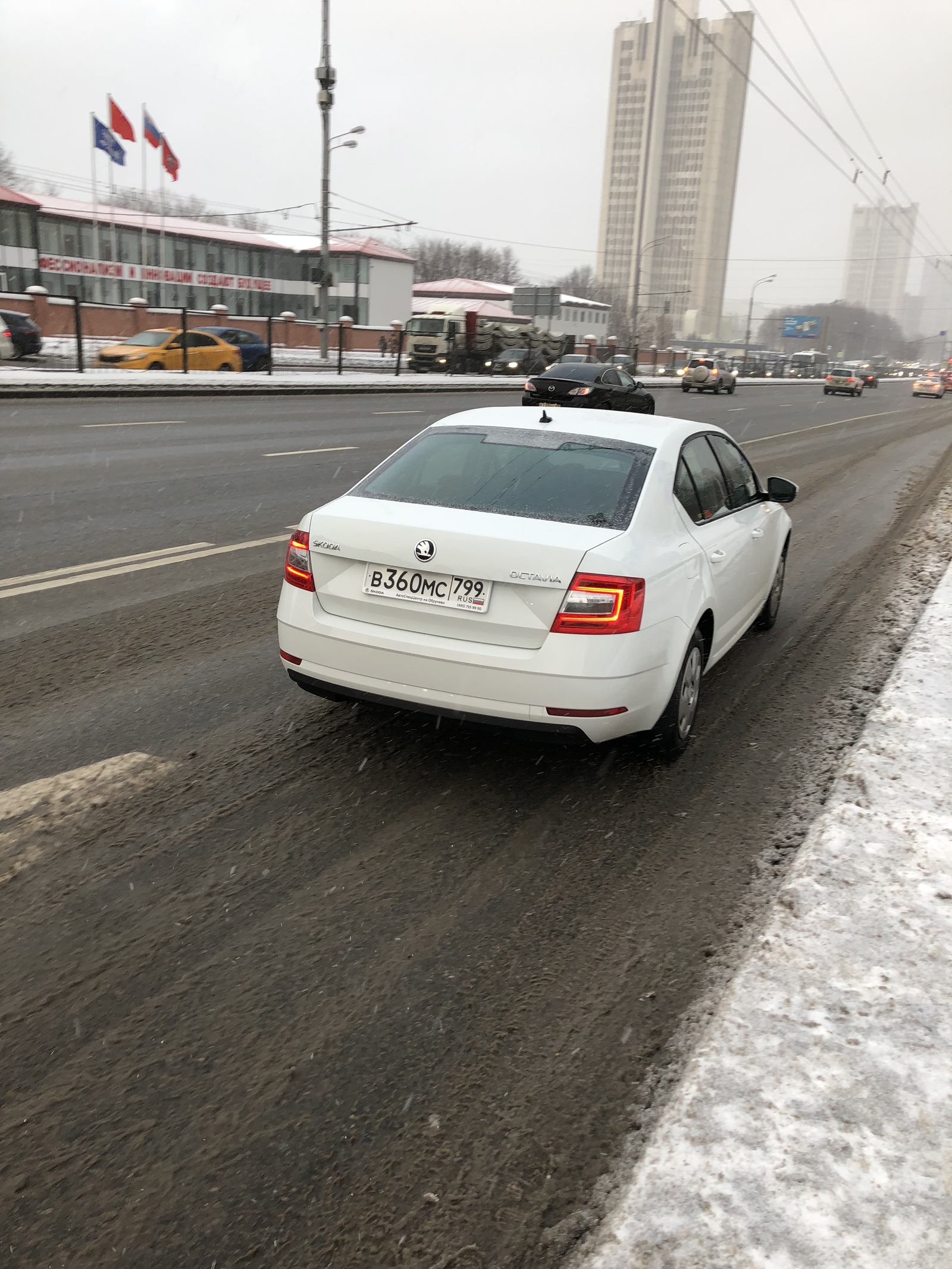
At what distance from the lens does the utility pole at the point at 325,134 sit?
32000mm

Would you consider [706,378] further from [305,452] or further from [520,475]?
[520,475]

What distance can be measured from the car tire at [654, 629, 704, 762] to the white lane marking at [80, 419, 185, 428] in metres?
13.8

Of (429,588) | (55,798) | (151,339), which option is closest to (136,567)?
(55,798)

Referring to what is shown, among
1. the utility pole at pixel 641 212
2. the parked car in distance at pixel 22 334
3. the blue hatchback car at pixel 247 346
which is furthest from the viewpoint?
the utility pole at pixel 641 212

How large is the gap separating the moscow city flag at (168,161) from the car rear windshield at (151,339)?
840 inches

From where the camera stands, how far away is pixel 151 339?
28.9 m

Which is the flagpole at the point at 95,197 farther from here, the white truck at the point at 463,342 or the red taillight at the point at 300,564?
the red taillight at the point at 300,564

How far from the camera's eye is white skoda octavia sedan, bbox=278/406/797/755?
384 centimetres

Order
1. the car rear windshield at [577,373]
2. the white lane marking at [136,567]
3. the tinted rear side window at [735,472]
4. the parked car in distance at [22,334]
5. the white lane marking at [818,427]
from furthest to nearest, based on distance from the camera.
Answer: the parked car in distance at [22,334] → the car rear windshield at [577,373] → the white lane marking at [818,427] → the white lane marking at [136,567] → the tinted rear side window at [735,472]

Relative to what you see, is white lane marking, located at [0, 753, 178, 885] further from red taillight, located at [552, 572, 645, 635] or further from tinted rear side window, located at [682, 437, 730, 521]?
tinted rear side window, located at [682, 437, 730, 521]

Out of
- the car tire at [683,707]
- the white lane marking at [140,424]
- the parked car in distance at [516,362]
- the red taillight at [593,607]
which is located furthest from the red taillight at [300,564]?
the parked car in distance at [516,362]

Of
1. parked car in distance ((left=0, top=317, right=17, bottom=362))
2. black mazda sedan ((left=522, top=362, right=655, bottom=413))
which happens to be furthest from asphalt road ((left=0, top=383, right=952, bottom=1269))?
parked car in distance ((left=0, top=317, right=17, bottom=362))

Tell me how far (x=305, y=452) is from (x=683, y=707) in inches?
429

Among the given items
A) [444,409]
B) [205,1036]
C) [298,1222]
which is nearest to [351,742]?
[205,1036]
